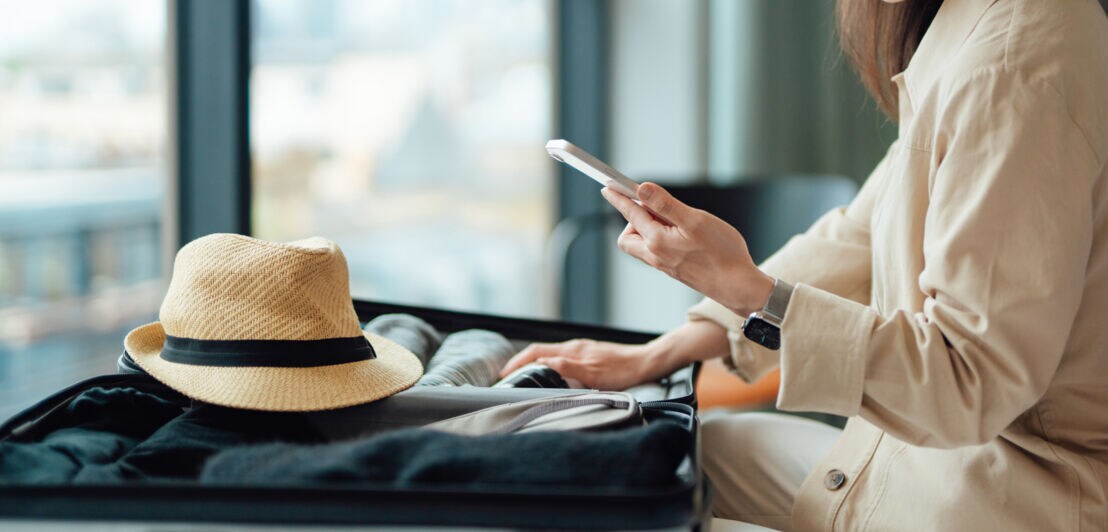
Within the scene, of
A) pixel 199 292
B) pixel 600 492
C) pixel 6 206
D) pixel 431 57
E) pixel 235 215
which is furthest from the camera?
pixel 431 57

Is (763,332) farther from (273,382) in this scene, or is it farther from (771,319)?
(273,382)

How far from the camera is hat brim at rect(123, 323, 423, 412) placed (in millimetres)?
737

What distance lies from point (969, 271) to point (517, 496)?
43cm

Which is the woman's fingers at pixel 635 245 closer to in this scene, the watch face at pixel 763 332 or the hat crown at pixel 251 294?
the watch face at pixel 763 332

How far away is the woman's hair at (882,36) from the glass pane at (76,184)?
38.4 inches

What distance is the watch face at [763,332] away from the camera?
2.84 ft

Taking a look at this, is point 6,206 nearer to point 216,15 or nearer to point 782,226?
point 216,15

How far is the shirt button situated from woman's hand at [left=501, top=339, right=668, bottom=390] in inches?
8.7

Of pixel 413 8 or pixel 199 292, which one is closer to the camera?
pixel 199 292

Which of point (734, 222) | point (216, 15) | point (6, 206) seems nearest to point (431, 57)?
point (734, 222)

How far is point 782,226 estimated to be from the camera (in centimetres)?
233

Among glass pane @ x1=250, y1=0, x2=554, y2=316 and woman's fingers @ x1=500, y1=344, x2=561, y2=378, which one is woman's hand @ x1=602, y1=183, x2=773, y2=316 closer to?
woman's fingers @ x1=500, y1=344, x2=561, y2=378

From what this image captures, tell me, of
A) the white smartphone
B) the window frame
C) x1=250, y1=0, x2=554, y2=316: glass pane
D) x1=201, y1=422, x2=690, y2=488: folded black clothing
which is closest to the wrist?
the white smartphone

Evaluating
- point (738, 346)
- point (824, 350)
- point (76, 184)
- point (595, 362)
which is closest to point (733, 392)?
point (738, 346)
